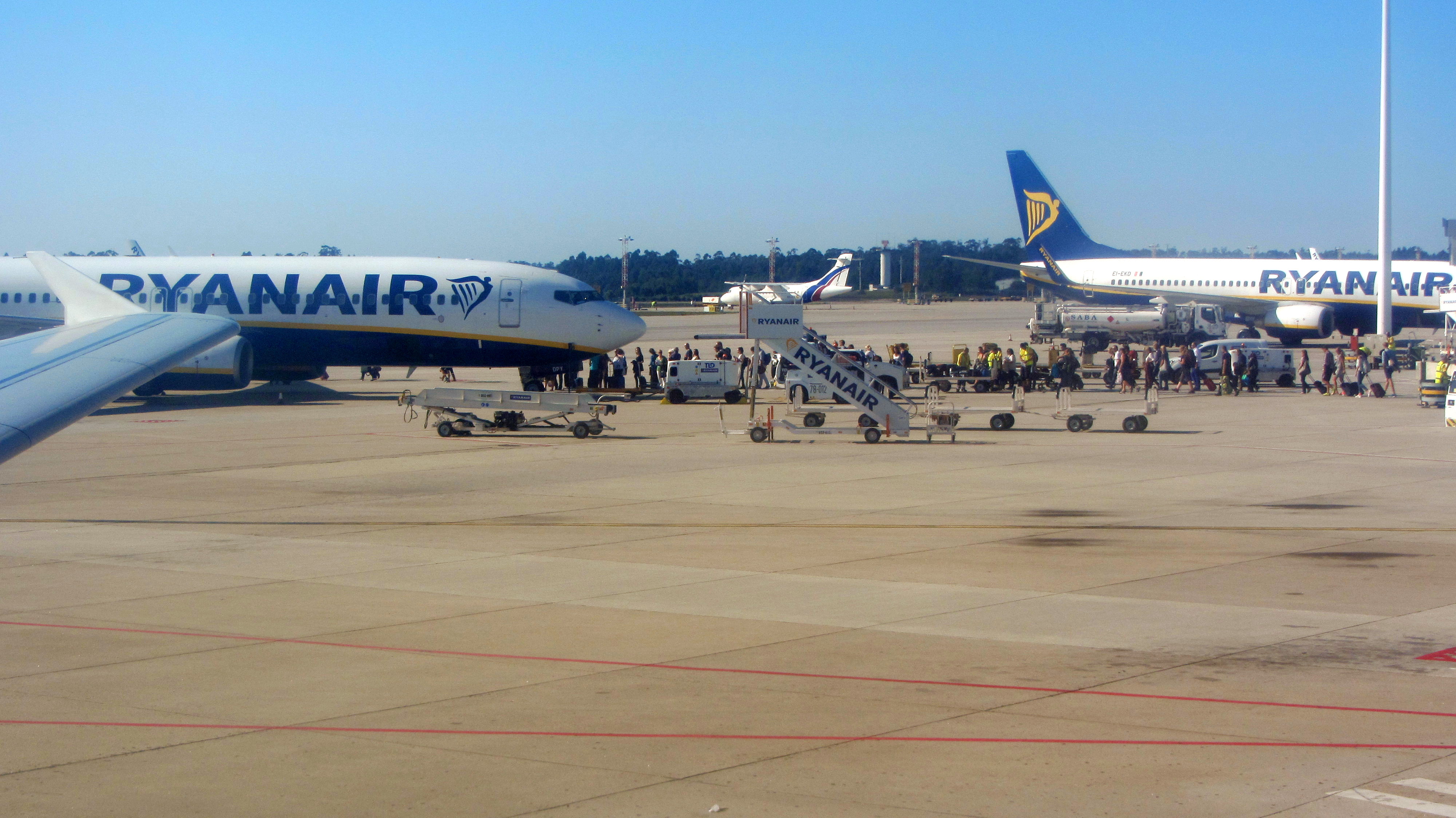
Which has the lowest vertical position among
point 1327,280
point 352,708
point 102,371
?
point 352,708

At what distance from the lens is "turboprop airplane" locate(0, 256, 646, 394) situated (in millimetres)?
38531

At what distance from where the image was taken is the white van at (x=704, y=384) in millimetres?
41125

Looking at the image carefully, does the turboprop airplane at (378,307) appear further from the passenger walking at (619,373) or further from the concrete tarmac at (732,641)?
the concrete tarmac at (732,641)

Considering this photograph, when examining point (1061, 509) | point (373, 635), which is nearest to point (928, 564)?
point (1061, 509)

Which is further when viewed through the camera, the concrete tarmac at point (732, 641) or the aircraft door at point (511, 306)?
the aircraft door at point (511, 306)

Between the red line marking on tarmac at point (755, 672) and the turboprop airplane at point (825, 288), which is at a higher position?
the turboprop airplane at point (825, 288)

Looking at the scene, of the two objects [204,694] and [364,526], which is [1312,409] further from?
[204,694]

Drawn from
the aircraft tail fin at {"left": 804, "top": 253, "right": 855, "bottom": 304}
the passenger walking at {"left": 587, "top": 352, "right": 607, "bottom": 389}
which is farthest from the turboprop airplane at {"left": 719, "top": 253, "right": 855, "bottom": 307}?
the passenger walking at {"left": 587, "top": 352, "right": 607, "bottom": 389}

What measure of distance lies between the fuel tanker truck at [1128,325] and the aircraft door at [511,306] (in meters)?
30.3

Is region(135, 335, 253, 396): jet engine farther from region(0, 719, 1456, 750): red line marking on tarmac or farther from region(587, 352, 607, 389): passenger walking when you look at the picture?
region(0, 719, 1456, 750): red line marking on tarmac

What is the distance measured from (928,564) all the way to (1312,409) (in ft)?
88.4

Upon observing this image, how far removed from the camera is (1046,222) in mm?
76062

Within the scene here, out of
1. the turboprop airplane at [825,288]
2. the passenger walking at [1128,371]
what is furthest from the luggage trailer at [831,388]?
the turboprop airplane at [825,288]

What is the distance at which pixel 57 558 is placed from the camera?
49.2ft
